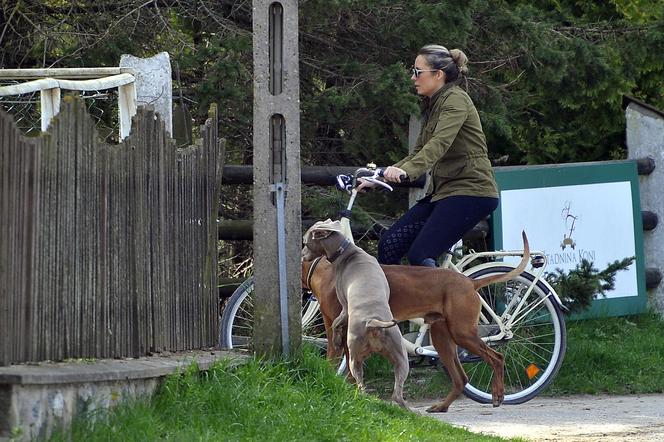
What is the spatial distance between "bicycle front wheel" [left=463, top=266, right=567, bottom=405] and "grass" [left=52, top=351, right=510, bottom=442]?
1.90 meters

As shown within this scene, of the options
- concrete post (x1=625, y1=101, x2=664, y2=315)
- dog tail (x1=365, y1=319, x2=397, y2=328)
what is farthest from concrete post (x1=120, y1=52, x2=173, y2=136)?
concrete post (x1=625, y1=101, x2=664, y2=315)

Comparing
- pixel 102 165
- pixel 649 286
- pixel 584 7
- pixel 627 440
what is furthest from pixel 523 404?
pixel 584 7

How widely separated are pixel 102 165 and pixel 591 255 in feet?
18.5

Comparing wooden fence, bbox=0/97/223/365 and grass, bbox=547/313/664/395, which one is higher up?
wooden fence, bbox=0/97/223/365

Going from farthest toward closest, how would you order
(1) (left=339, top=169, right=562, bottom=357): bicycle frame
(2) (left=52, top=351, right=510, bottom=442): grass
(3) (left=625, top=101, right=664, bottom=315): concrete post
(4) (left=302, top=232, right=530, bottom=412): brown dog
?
(3) (left=625, top=101, right=664, bottom=315): concrete post → (1) (left=339, top=169, right=562, bottom=357): bicycle frame → (4) (left=302, top=232, right=530, bottom=412): brown dog → (2) (left=52, top=351, right=510, bottom=442): grass

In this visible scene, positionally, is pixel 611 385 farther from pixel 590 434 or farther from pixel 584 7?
pixel 584 7

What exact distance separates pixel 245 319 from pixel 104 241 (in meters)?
2.55

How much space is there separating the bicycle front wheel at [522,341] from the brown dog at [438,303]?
458mm

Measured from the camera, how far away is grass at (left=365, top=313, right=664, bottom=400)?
880 cm

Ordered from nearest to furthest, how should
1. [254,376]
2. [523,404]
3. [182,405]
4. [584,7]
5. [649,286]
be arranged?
[182,405], [254,376], [523,404], [649,286], [584,7]

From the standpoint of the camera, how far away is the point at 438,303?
24.8 ft

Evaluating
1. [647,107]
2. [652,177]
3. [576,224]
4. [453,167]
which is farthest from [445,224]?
[647,107]

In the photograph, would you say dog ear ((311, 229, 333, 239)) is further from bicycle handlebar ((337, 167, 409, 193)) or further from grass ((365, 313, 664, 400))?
grass ((365, 313, 664, 400))

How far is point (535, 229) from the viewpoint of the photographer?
1003 centimetres
